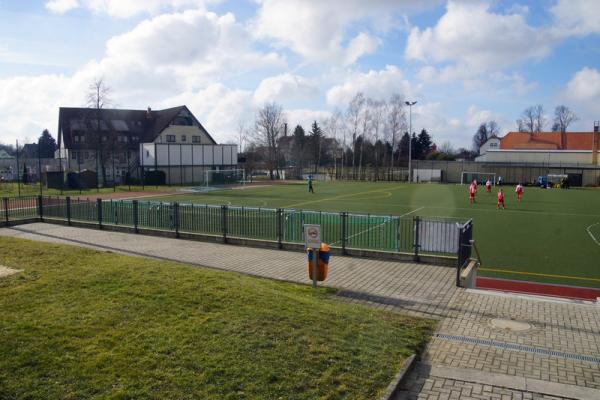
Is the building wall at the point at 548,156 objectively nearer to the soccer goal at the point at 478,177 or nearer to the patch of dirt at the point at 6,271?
the soccer goal at the point at 478,177

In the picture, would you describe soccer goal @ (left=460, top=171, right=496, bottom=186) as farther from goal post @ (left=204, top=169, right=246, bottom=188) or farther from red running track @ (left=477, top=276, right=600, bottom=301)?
red running track @ (left=477, top=276, right=600, bottom=301)

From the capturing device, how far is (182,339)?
620 cm

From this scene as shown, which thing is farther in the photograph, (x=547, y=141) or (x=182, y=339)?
(x=547, y=141)

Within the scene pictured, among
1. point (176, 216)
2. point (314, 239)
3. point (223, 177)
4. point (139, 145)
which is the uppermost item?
point (139, 145)

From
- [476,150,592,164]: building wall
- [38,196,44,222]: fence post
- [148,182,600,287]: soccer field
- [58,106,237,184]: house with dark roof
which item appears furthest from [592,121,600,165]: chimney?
[38,196,44,222]: fence post

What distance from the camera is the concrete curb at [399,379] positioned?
550 cm

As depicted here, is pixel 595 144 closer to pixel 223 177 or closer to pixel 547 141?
pixel 547 141

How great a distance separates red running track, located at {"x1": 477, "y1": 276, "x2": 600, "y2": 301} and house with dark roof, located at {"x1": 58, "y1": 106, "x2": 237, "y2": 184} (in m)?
47.3

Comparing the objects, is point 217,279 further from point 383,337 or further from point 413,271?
point 413,271

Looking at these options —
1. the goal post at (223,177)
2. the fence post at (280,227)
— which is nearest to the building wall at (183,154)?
the goal post at (223,177)

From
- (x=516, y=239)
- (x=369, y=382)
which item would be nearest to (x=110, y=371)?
(x=369, y=382)

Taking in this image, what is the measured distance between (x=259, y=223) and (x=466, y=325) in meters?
10.1

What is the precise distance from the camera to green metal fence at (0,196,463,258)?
1390 centimetres

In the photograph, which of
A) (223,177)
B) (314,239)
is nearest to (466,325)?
(314,239)
